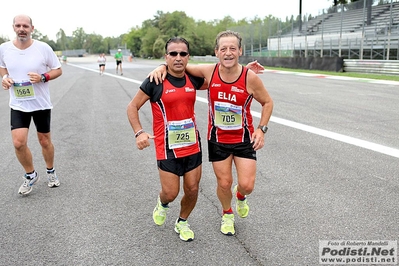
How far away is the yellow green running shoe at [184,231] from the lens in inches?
129

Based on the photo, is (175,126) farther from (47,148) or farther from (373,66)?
(373,66)

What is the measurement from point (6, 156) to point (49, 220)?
300 cm

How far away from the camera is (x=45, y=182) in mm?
4914

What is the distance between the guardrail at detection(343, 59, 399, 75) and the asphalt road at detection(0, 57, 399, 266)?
539 inches

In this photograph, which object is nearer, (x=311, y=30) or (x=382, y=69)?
(x=382, y=69)

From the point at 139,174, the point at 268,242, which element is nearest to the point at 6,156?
the point at 139,174

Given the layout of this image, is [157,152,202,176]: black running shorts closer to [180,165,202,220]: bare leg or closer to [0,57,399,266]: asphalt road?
[180,165,202,220]: bare leg

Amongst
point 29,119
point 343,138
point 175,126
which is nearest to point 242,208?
point 175,126

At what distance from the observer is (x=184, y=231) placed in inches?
Answer: 131

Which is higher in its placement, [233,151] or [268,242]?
[233,151]

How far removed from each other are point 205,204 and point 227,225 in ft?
2.27

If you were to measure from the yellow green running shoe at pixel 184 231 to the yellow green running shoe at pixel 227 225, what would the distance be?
0.95 feet

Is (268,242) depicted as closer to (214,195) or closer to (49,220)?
(214,195)

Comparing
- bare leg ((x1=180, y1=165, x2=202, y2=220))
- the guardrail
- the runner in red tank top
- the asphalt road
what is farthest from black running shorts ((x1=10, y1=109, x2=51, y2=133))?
the guardrail
